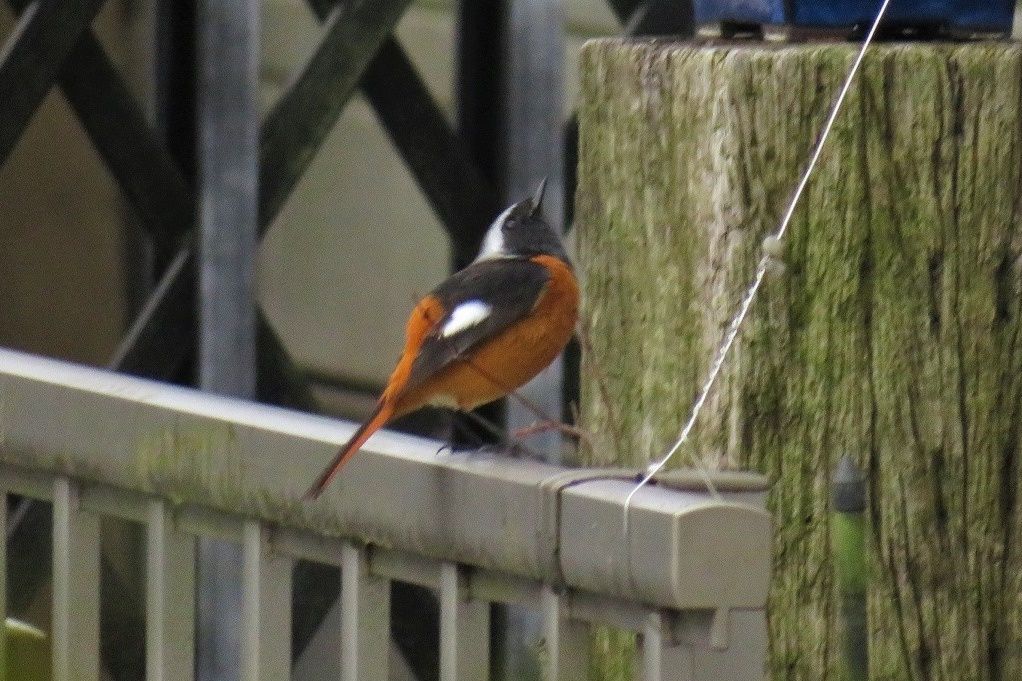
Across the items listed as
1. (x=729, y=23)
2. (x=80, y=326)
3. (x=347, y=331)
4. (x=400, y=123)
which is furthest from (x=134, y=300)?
(x=729, y=23)

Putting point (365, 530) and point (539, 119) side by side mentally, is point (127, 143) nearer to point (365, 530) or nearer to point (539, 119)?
point (539, 119)

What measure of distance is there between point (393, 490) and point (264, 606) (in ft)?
0.84

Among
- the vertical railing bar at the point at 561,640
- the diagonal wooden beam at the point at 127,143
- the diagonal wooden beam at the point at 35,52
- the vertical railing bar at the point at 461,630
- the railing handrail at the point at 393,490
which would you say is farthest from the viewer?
the diagonal wooden beam at the point at 127,143

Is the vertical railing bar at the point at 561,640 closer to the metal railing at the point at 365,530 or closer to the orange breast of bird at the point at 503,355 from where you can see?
the metal railing at the point at 365,530

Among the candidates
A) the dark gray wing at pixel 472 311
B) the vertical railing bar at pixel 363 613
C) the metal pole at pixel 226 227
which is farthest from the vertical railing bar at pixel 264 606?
the metal pole at pixel 226 227

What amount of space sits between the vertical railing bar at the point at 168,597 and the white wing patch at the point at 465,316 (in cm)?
47

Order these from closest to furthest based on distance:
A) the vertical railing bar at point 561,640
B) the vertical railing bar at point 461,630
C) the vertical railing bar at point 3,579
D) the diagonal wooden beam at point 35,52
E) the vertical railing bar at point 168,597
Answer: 1. the vertical railing bar at point 561,640
2. the vertical railing bar at point 461,630
3. the vertical railing bar at point 168,597
4. the vertical railing bar at point 3,579
5. the diagonal wooden beam at point 35,52

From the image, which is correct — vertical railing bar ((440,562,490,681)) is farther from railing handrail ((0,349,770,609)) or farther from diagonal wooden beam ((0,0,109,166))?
diagonal wooden beam ((0,0,109,166))

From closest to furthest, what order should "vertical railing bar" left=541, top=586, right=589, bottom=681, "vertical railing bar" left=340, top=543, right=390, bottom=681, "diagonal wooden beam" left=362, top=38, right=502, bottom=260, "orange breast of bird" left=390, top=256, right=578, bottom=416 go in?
1. "vertical railing bar" left=541, top=586, right=589, bottom=681
2. "vertical railing bar" left=340, top=543, right=390, bottom=681
3. "orange breast of bird" left=390, top=256, right=578, bottom=416
4. "diagonal wooden beam" left=362, top=38, right=502, bottom=260

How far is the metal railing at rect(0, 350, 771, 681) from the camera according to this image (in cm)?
166

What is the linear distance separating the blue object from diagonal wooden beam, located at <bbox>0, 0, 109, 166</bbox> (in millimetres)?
1850

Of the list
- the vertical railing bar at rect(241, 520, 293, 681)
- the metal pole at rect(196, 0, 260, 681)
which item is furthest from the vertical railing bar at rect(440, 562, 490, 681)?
the metal pole at rect(196, 0, 260, 681)

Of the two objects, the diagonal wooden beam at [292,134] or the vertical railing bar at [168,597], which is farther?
the diagonal wooden beam at [292,134]

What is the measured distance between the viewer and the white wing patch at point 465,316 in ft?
8.20
